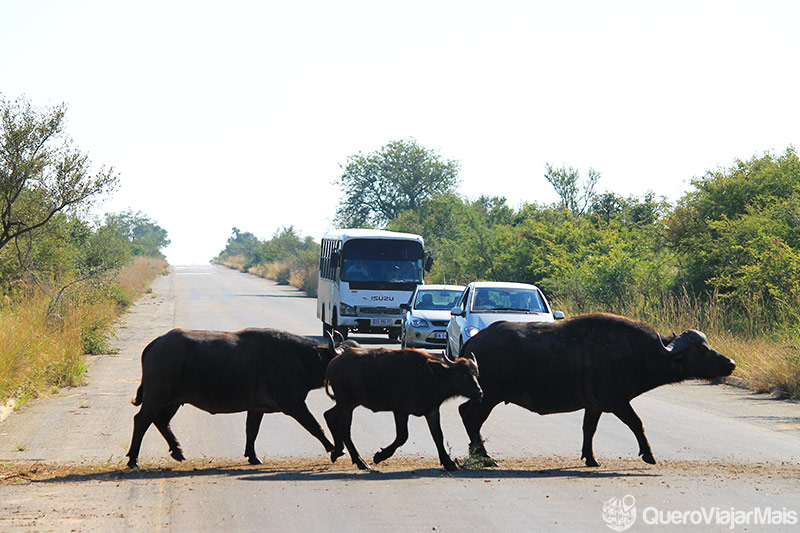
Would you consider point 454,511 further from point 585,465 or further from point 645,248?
point 645,248

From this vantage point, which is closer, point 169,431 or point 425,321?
point 169,431

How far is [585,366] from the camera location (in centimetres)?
1067

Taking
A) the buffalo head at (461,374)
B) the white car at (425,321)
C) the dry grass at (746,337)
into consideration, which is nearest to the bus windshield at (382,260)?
the white car at (425,321)

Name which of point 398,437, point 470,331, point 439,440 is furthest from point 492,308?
point 398,437

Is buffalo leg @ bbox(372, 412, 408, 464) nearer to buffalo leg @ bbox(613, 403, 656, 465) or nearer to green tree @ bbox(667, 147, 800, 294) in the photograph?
buffalo leg @ bbox(613, 403, 656, 465)

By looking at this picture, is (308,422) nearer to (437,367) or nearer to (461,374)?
(437,367)

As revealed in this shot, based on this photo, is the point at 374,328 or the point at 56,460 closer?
the point at 56,460

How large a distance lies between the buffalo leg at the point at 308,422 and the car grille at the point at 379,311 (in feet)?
55.0

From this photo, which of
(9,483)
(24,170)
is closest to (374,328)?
(24,170)

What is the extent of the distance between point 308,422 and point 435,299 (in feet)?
47.5

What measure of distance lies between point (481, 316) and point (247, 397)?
885 centimetres

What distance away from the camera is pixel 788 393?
16.7m

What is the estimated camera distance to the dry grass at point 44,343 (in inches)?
637

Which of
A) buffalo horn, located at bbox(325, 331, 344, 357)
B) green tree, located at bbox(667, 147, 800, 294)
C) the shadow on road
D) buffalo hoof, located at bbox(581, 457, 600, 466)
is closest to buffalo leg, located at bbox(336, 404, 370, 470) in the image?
the shadow on road
